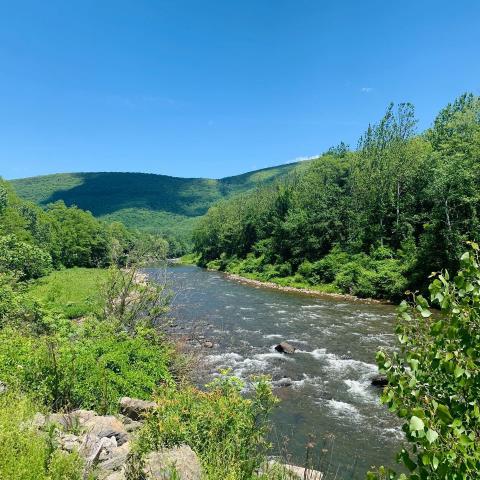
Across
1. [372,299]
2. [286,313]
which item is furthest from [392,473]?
[372,299]

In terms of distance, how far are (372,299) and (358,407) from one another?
31.0 metres

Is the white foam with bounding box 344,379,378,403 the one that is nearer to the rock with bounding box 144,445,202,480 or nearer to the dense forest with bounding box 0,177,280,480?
the dense forest with bounding box 0,177,280,480

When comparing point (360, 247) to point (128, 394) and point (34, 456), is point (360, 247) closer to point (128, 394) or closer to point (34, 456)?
point (128, 394)

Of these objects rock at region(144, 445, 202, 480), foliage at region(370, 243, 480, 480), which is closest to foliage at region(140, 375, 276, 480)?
rock at region(144, 445, 202, 480)

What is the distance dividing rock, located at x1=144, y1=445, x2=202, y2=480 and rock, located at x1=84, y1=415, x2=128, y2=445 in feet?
6.54

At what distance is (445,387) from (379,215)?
191 feet

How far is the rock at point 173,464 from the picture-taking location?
6660 millimetres

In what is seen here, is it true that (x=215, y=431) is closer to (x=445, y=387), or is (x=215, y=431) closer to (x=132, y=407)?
(x=132, y=407)

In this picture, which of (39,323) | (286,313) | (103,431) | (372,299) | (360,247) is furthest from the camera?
(360,247)

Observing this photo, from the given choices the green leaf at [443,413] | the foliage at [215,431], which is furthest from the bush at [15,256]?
the green leaf at [443,413]

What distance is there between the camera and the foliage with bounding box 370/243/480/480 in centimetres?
294

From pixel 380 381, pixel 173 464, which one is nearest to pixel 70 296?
pixel 380 381

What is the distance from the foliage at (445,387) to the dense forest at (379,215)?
116 ft

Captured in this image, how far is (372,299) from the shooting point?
46406 millimetres
